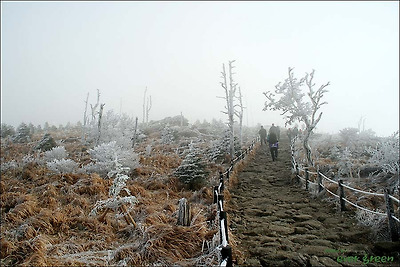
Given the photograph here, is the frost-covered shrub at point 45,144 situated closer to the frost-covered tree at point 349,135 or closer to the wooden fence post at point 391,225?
the wooden fence post at point 391,225

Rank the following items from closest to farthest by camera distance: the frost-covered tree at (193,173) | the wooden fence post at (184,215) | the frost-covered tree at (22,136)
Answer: the wooden fence post at (184,215) → the frost-covered tree at (193,173) → the frost-covered tree at (22,136)

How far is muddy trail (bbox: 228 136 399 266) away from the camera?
4633 mm

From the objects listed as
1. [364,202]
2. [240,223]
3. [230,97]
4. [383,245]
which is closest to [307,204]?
[364,202]

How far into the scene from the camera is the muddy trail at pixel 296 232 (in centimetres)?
463

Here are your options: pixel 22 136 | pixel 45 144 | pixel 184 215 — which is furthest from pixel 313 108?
pixel 22 136

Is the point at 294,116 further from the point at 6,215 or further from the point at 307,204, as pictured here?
the point at 6,215

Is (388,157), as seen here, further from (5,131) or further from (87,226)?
(5,131)

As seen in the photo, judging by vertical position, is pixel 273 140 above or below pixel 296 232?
above

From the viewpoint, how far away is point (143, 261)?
15.2ft

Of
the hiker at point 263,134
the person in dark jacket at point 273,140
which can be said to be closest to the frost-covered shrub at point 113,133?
the person in dark jacket at point 273,140

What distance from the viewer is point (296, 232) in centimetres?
602

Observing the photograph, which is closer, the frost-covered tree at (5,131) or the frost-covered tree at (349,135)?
the frost-covered tree at (349,135)

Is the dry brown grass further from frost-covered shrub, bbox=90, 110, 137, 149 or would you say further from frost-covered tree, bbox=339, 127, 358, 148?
frost-covered tree, bbox=339, 127, 358, 148

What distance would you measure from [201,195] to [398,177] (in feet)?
23.3
